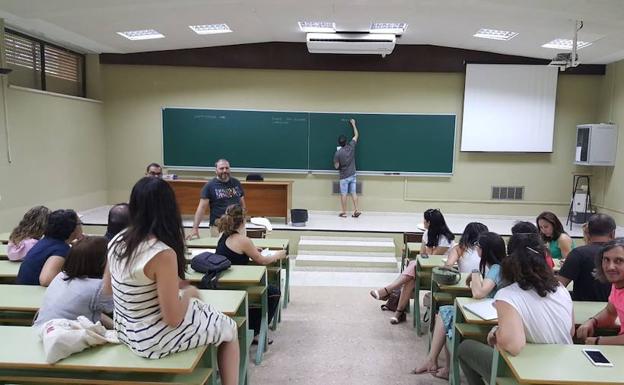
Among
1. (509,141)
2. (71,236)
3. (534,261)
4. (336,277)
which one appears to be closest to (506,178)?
(509,141)

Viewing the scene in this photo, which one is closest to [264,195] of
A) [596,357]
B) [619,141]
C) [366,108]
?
[366,108]

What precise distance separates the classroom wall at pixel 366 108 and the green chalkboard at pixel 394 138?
147mm

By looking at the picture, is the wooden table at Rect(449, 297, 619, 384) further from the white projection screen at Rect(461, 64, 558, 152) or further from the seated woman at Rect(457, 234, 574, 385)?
the white projection screen at Rect(461, 64, 558, 152)

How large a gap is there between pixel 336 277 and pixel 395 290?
1.43m

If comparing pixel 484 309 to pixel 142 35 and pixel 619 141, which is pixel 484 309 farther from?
pixel 142 35

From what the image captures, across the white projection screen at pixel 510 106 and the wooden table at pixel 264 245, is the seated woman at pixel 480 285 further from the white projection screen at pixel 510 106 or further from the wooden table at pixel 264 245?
the white projection screen at pixel 510 106

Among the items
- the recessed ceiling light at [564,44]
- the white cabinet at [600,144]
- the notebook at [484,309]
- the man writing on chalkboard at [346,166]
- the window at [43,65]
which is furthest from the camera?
the man writing on chalkboard at [346,166]

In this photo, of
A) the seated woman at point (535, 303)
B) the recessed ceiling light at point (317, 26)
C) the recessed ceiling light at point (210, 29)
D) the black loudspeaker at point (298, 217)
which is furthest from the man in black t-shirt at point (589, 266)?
the recessed ceiling light at point (210, 29)

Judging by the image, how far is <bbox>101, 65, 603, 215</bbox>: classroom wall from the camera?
7.93m

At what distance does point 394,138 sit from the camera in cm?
798

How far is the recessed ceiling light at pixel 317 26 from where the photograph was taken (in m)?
6.59

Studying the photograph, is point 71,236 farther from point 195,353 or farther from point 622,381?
point 622,381

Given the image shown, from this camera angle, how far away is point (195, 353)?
183 centimetres

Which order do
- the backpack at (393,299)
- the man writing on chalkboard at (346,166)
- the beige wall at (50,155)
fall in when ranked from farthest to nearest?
1. the man writing on chalkboard at (346,166)
2. the beige wall at (50,155)
3. the backpack at (393,299)
